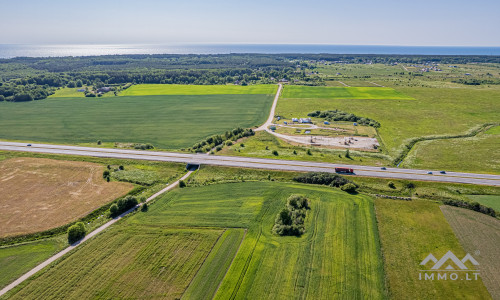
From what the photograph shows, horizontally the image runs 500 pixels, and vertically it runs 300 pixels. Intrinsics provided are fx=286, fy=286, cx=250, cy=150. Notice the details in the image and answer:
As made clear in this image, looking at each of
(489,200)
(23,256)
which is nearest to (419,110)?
(489,200)

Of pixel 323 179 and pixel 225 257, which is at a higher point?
pixel 323 179

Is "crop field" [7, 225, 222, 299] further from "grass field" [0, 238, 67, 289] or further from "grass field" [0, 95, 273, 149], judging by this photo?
"grass field" [0, 95, 273, 149]

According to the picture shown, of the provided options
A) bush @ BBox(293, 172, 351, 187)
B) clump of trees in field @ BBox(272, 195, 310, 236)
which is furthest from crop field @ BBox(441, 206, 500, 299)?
clump of trees in field @ BBox(272, 195, 310, 236)

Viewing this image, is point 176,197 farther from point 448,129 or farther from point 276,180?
point 448,129

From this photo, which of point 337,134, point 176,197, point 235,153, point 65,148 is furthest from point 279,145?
point 65,148

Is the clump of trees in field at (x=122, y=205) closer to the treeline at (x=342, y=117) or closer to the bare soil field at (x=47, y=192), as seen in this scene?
the bare soil field at (x=47, y=192)

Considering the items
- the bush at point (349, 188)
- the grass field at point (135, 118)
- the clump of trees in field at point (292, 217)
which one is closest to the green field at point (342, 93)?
the grass field at point (135, 118)

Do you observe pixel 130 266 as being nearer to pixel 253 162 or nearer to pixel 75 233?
pixel 75 233
